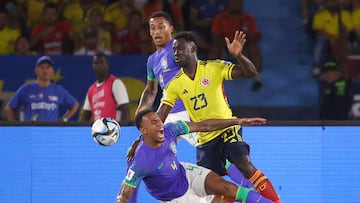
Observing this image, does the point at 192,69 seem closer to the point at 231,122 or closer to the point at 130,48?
the point at 231,122

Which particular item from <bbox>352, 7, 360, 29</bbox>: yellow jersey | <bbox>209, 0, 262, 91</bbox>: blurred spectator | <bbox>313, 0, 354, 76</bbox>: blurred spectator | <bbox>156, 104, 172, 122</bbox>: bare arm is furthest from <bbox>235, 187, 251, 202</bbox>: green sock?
<bbox>352, 7, 360, 29</bbox>: yellow jersey

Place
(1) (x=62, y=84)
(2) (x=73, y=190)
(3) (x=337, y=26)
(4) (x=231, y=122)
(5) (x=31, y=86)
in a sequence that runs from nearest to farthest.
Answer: (4) (x=231, y=122), (2) (x=73, y=190), (5) (x=31, y=86), (1) (x=62, y=84), (3) (x=337, y=26)

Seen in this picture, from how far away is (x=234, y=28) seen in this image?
1639cm

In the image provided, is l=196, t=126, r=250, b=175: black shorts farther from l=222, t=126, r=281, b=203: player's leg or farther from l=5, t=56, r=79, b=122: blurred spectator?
l=5, t=56, r=79, b=122: blurred spectator

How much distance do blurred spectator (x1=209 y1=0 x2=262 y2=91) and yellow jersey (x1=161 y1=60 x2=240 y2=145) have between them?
5.23 meters

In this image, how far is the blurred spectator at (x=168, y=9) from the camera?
16.7 metres

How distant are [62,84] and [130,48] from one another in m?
1.37

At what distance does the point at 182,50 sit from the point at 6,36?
620cm

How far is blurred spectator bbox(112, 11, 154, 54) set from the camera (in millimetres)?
16453

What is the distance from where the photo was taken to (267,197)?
434 inches

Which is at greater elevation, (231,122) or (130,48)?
(130,48)

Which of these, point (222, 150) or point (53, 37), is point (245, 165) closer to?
point (222, 150)

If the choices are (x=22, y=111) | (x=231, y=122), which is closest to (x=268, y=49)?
(x=22, y=111)

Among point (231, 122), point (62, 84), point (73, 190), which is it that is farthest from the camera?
point (62, 84)
